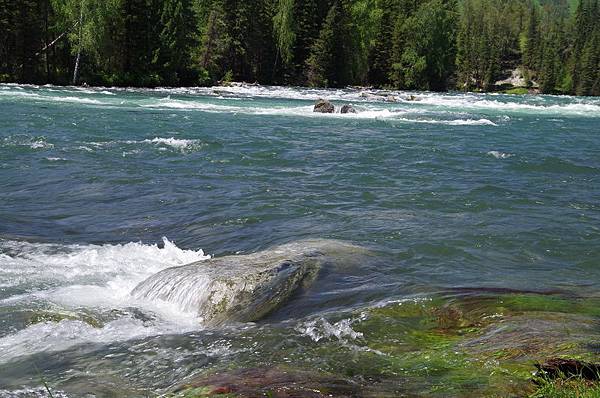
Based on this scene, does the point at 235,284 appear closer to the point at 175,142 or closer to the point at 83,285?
the point at 83,285

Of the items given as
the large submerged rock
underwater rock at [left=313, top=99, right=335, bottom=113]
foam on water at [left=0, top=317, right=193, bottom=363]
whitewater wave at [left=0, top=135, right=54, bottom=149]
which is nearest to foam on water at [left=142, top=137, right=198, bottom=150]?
whitewater wave at [left=0, top=135, right=54, bottom=149]

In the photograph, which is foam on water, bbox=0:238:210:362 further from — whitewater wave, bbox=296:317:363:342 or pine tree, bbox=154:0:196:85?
pine tree, bbox=154:0:196:85

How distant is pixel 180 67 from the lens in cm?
6194

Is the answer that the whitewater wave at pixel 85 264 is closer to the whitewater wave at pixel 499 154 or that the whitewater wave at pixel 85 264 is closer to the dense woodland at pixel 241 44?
the whitewater wave at pixel 499 154

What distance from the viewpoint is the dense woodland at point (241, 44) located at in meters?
53.4

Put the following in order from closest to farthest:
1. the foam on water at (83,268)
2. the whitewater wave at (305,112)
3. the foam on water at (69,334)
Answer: the foam on water at (69,334) → the foam on water at (83,268) → the whitewater wave at (305,112)

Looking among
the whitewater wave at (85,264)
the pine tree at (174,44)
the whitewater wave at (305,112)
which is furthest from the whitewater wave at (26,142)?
the pine tree at (174,44)

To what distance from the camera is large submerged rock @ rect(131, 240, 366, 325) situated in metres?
7.06

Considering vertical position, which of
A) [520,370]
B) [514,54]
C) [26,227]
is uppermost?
[514,54]

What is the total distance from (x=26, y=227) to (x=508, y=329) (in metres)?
8.67

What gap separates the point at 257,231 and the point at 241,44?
63953 millimetres

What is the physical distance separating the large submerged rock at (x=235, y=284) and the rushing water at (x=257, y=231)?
19 cm

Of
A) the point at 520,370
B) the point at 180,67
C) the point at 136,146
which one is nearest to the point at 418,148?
the point at 136,146

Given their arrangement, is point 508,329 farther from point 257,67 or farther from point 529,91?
point 529,91
